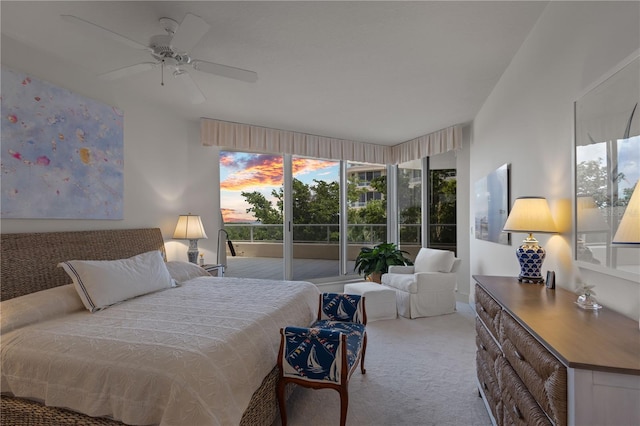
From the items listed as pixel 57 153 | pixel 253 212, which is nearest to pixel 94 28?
pixel 57 153

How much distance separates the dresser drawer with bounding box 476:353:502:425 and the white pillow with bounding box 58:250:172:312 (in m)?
2.46

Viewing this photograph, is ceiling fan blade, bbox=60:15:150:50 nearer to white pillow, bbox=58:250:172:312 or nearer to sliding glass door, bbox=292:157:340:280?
white pillow, bbox=58:250:172:312

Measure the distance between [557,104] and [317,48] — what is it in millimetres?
1729

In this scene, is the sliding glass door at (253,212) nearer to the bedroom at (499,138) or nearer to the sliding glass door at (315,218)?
the sliding glass door at (315,218)

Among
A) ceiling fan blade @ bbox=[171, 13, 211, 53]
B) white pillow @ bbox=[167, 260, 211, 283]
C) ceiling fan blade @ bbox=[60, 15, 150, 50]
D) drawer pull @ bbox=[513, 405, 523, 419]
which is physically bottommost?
drawer pull @ bbox=[513, 405, 523, 419]

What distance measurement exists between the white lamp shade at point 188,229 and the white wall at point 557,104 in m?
3.32

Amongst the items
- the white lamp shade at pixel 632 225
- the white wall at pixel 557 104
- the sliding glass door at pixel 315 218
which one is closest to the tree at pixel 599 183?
the white wall at pixel 557 104

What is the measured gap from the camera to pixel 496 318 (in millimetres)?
1639

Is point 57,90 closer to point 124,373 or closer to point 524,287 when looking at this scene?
point 124,373

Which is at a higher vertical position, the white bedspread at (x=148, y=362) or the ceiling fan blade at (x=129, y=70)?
the ceiling fan blade at (x=129, y=70)

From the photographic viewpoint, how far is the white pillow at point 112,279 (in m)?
2.12

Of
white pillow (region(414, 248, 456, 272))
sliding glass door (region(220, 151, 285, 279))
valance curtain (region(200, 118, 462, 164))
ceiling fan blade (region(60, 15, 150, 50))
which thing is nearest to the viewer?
ceiling fan blade (region(60, 15, 150, 50))

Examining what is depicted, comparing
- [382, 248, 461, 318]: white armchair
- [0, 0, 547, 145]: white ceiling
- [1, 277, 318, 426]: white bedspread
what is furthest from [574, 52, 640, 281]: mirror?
[382, 248, 461, 318]: white armchair

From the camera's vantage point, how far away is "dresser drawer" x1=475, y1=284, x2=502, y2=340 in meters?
1.64
